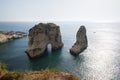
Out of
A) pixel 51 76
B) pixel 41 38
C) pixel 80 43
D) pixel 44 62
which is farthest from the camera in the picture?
pixel 80 43

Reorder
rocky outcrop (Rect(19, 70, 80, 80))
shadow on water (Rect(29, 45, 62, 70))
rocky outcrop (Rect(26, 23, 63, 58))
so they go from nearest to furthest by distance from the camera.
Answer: rocky outcrop (Rect(19, 70, 80, 80))
shadow on water (Rect(29, 45, 62, 70))
rocky outcrop (Rect(26, 23, 63, 58))

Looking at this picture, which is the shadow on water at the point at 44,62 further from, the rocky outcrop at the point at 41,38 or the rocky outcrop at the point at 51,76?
the rocky outcrop at the point at 51,76

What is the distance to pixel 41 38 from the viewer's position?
85375 millimetres

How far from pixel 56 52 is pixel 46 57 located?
11.7 meters

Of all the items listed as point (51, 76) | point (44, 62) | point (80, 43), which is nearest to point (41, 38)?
point (44, 62)

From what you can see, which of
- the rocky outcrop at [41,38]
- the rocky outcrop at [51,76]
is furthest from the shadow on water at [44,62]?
the rocky outcrop at [51,76]

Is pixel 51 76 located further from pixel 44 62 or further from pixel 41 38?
pixel 41 38

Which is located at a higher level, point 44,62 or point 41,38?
point 41,38

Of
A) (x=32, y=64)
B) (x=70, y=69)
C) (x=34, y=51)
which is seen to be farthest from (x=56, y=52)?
(x=70, y=69)

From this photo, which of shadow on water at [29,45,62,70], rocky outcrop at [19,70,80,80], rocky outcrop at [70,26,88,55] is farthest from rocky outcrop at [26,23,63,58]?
rocky outcrop at [19,70,80,80]

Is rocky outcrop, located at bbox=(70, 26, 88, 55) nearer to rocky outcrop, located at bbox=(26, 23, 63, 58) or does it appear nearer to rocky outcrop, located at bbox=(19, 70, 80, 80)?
rocky outcrop, located at bbox=(26, 23, 63, 58)

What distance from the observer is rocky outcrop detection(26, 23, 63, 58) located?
80625 mm

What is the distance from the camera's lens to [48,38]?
92750mm

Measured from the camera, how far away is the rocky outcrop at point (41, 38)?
8062 centimetres
